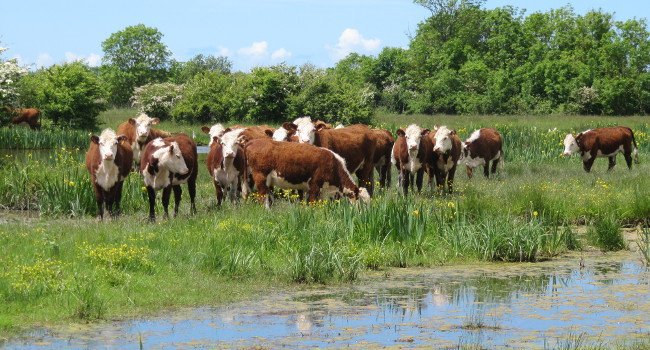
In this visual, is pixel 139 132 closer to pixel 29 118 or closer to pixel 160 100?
pixel 29 118

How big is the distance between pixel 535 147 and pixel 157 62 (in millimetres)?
61392

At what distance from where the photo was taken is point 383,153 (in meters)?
24.6

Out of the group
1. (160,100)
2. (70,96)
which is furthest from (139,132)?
(160,100)

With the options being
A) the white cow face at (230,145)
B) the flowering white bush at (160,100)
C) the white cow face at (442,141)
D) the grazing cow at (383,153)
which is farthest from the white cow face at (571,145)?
the flowering white bush at (160,100)

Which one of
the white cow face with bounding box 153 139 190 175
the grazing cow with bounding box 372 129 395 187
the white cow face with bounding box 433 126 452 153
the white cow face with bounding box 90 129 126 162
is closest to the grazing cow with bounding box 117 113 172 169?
the white cow face with bounding box 90 129 126 162

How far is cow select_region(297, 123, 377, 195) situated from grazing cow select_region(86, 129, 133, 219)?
4188 mm

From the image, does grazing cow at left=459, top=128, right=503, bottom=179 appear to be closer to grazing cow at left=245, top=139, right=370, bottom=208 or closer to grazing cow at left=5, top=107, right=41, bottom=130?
grazing cow at left=245, top=139, right=370, bottom=208

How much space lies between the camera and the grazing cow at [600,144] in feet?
106

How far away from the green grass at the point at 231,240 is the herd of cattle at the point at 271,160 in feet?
2.09

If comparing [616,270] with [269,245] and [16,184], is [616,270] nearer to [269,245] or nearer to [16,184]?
[269,245]

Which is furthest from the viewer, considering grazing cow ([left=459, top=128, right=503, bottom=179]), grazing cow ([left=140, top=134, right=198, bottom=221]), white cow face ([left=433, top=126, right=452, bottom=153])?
grazing cow ([left=459, top=128, right=503, bottom=179])

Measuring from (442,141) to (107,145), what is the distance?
906cm

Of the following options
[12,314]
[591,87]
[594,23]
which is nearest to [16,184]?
[12,314]

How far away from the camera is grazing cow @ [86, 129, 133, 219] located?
18.6 metres
